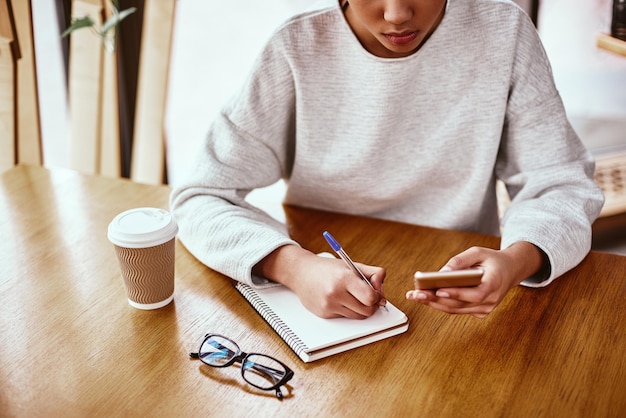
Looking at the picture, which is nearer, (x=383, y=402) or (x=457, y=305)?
(x=383, y=402)

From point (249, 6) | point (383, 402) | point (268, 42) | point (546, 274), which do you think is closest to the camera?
point (383, 402)

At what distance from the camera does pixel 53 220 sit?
1.24 metres

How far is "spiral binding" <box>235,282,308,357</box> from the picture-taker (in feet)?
2.82

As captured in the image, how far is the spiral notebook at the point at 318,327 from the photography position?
0.85 m

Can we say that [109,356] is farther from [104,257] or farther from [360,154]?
[360,154]

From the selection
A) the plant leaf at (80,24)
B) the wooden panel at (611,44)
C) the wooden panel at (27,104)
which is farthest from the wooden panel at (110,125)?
the wooden panel at (611,44)

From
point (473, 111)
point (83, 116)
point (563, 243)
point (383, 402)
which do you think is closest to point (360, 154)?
point (473, 111)

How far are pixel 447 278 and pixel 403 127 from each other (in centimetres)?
48

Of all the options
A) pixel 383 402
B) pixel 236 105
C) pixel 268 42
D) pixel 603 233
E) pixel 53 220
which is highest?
pixel 268 42

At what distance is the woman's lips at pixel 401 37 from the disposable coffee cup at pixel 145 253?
468 millimetres

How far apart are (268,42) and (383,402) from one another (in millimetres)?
716

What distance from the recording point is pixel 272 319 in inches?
36.2

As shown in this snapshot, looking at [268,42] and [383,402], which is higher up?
[268,42]

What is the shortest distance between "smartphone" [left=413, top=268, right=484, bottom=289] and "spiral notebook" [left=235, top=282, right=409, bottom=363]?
0.09 meters
